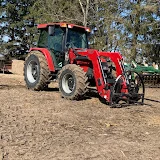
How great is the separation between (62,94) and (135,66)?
328 inches

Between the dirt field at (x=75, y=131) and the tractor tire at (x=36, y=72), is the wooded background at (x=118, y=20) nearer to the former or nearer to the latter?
the tractor tire at (x=36, y=72)

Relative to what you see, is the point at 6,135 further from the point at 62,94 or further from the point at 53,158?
the point at 62,94

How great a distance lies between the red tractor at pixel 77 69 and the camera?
8.59 m

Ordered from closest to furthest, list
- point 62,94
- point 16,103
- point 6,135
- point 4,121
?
1. point 6,135
2. point 4,121
3. point 16,103
4. point 62,94

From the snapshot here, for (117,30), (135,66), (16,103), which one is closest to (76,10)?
(117,30)

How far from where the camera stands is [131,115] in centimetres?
732

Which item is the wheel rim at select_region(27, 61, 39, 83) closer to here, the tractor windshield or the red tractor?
the red tractor

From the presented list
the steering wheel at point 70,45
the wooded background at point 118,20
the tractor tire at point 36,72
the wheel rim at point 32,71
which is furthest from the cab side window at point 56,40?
the wooded background at point 118,20

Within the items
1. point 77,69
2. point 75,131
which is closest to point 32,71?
point 77,69

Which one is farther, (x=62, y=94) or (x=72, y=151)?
(x=62, y=94)

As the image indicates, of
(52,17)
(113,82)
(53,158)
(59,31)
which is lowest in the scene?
(53,158)

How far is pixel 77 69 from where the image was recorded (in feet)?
29.3

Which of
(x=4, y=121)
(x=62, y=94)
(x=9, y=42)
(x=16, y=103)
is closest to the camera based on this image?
(x=4, y=121)

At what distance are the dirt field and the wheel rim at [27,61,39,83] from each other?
2462 millimetres
